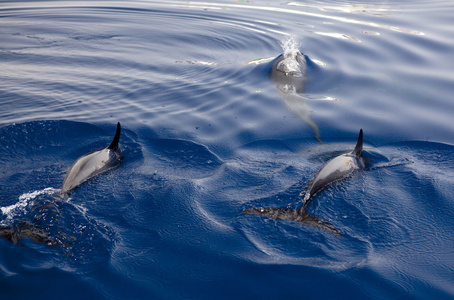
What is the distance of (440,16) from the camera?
53.7 feet

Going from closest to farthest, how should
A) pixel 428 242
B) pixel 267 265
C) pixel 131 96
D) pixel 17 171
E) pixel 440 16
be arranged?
pixel 267 265 → pixel 428 242 → pixel 17 171 → pixel 131 96 → pixel 440 16

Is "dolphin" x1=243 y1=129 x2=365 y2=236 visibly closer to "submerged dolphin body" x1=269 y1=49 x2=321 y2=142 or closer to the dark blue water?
the dark blue water

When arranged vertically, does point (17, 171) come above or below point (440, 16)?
below

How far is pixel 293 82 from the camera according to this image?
9.95 m

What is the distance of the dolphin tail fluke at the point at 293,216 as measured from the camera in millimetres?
4766

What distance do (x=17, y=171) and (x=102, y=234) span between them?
6.12 ft

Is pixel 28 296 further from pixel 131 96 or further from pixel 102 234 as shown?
pixel 131 96

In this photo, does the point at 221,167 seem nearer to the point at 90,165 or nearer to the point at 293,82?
the point at 90,165

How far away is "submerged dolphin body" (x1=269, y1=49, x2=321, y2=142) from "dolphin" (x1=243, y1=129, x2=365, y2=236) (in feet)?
4.36

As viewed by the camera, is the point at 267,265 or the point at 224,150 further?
the point at 224,150

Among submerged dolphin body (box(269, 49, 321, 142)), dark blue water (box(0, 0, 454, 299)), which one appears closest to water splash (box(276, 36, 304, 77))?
submerged dolphin body (box(269, 49, 321, 142))

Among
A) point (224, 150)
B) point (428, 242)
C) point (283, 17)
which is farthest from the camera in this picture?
point (283, 17)

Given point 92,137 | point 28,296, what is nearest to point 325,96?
point 92,137

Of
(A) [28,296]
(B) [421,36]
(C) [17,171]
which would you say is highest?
(B) [421,36]
